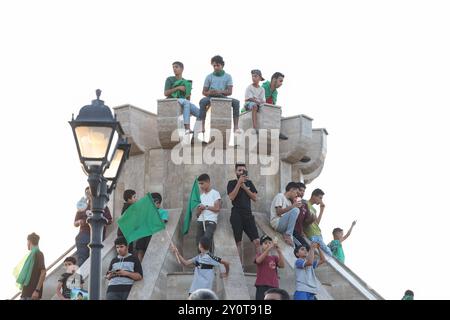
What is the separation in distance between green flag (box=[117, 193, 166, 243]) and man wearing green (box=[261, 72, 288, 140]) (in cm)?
494

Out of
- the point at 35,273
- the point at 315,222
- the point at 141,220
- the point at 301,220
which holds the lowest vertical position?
the point at 35,273

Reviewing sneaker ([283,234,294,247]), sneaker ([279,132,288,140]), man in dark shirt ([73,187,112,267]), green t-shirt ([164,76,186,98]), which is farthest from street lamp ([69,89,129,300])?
sneaker ([279,132,288,140])

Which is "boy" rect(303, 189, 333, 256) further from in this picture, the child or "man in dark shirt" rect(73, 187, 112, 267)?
"man in dark shirt" rect(73, 187, 112, 267)

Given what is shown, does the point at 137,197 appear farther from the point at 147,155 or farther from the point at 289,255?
the point at 289,255

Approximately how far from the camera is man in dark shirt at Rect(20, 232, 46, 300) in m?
20.4

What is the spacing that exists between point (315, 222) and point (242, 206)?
226 centimetres

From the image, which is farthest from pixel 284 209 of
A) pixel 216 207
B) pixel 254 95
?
pixel 254 95

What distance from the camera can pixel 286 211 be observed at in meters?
21.5

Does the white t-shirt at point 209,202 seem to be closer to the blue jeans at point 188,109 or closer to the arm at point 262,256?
the blue jeans at point 188,109

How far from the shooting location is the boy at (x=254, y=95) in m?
22.6

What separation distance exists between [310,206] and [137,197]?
332 centimetres

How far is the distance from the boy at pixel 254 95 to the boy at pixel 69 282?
5217mm

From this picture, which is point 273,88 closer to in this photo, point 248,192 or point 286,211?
point 286,211
